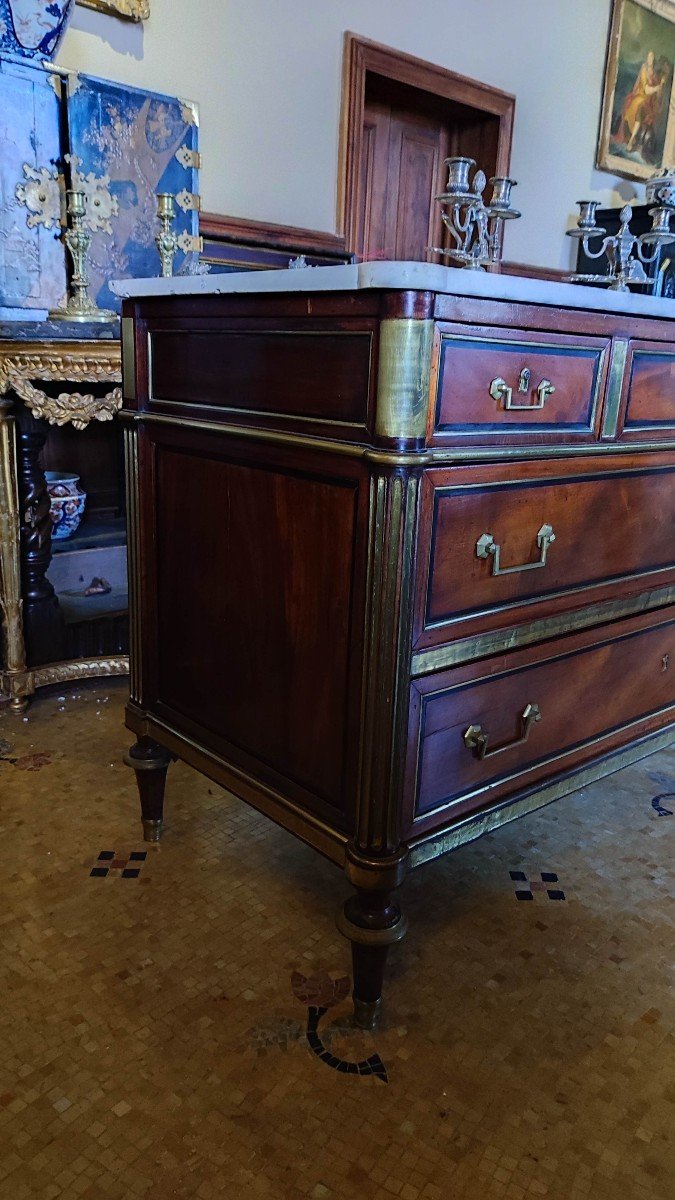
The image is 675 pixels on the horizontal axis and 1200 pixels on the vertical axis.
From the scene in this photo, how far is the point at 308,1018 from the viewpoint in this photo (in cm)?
130

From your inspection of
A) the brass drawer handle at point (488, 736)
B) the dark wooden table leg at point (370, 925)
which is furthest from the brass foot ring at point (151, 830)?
the brass drawer handle at point (488, 736)

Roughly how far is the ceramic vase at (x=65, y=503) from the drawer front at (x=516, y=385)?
1.71 meters

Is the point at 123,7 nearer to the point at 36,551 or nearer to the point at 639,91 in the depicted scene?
the point at 36,551

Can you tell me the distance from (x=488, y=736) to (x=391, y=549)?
1.30ft

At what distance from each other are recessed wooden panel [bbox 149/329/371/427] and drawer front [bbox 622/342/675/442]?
54 centimetres

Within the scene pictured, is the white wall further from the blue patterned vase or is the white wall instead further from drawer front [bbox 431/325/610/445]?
drawer front [bbox 431/325/610/445]

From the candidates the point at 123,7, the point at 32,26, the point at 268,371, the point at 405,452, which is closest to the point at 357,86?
the point at 123,7

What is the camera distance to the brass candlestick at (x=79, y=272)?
87.7 inches

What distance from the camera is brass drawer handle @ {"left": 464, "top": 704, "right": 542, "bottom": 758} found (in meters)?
1.29

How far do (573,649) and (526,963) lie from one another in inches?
20.8

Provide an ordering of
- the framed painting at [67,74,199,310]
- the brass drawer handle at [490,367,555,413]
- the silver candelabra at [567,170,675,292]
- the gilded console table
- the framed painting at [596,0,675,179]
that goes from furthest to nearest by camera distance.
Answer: the framed painting at [596,0,675,179]
the framed painting at [67,74,199,310]
the gilded console table
the silver candelabra at [567,170,675,292]
the brass drawer handle at [490,367,555,413]

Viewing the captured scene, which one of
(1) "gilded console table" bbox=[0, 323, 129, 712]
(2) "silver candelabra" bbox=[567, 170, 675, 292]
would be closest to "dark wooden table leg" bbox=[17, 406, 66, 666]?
(1) "gilded console table" bbox=[0, 323, 129, 712]

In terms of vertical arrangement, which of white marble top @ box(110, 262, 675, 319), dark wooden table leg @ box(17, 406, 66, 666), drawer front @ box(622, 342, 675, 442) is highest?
white marble top @ box(110, 262, 675, 319)

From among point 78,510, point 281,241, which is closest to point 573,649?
point 78,510
